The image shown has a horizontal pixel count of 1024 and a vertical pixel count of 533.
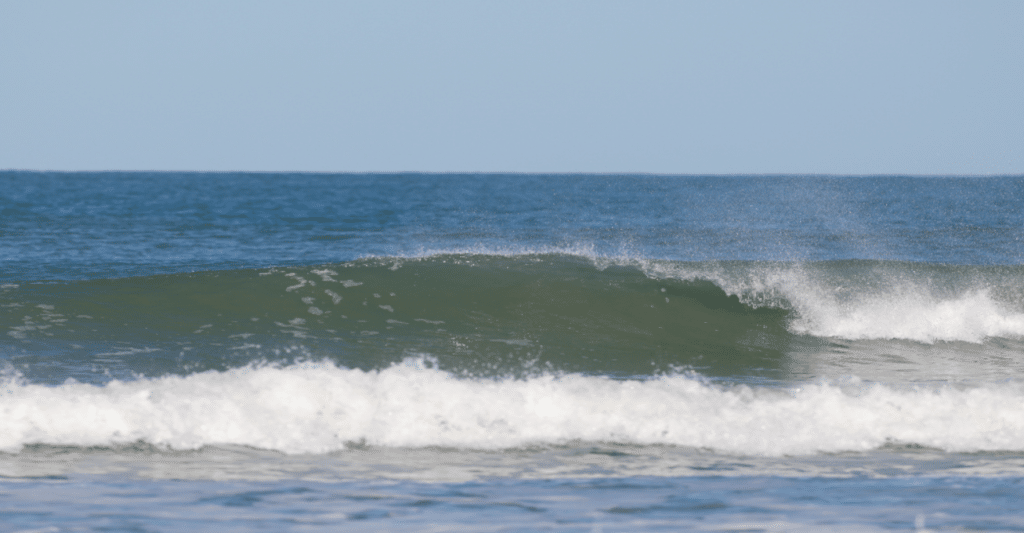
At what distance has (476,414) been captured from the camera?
7.41m

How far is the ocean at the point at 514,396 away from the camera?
18.1 feet

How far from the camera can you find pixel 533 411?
7496 millimetres

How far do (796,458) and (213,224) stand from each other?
1186 inches

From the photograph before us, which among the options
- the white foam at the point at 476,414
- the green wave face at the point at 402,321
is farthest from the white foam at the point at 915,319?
the white foam at the point at 476,414

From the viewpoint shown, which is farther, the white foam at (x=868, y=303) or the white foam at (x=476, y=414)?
the white foam at (x=868, y=303)

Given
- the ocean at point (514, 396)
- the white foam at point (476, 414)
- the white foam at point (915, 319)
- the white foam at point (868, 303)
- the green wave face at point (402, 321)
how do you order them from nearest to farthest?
the ocean at point (514, 396), the white foam at point (476, 414), the green wave face at point (402, 321), the white foam at point (915, 319), the white foam at point (868, 303)

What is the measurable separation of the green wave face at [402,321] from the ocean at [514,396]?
5 cm

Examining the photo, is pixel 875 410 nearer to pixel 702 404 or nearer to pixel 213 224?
pixel 702 404

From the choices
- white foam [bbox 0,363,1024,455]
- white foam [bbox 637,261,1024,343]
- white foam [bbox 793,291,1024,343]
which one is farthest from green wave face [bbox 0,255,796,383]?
white foam [bbox 0,363,1024,455]

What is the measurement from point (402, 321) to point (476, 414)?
555 cm

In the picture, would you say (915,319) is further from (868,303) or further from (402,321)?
(402,321)

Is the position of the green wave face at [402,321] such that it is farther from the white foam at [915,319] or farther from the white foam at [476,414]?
the white foam at [476,414]

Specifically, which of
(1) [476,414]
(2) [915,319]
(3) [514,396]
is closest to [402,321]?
(3) [514,396]

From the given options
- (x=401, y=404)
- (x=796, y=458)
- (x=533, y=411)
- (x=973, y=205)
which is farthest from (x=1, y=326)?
(x=973, y=205)
